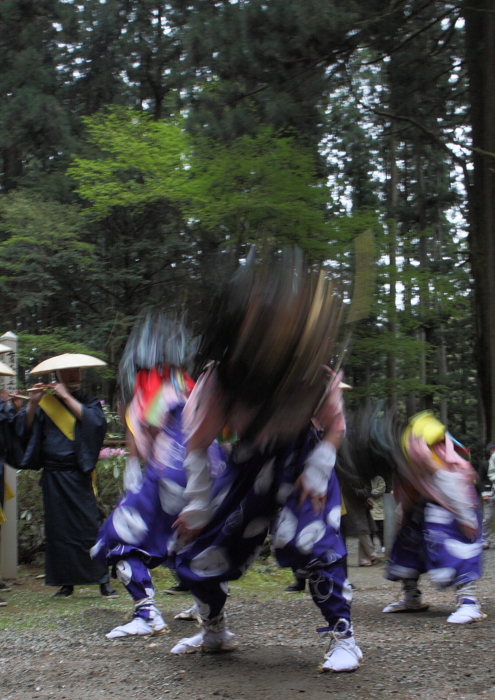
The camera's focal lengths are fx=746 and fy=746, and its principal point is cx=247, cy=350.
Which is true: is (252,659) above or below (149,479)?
below

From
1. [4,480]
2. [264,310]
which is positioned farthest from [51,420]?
[264,310]

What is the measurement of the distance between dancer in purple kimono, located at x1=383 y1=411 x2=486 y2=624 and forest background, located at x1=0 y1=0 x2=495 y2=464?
312cm

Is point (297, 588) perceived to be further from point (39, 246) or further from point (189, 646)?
point (39, 246)

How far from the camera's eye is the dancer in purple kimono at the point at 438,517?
14.3 feet

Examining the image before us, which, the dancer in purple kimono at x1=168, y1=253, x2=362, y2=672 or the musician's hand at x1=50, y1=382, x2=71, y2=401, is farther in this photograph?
the musician's hand at x1=50, y1=382, x2=71, y2=401

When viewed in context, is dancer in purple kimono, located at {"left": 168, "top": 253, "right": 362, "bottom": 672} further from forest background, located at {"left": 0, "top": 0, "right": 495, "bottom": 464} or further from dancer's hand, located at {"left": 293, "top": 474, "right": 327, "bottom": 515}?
forest background, located at {"left": 0, "top": 0, "right": 495, "bottom": 464}

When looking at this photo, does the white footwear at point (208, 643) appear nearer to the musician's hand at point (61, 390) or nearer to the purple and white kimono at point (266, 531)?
the purple and white kimono at point (266, 531)

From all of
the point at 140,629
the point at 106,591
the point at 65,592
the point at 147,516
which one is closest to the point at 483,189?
the point at 106,591

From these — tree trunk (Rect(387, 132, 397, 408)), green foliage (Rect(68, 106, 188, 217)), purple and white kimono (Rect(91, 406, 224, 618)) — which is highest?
green foliage (Rect(68, 106, 188, 217))

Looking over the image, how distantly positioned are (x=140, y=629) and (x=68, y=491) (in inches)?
71.2

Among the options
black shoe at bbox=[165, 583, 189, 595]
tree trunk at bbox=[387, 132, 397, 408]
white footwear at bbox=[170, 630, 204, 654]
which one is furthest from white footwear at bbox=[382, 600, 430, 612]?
tree trunk at bbox=[387, 132, 397, 408]

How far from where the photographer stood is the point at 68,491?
18.5 ft

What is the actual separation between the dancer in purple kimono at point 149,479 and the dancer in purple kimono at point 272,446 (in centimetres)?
83

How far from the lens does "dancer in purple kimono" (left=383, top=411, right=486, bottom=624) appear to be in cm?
436
